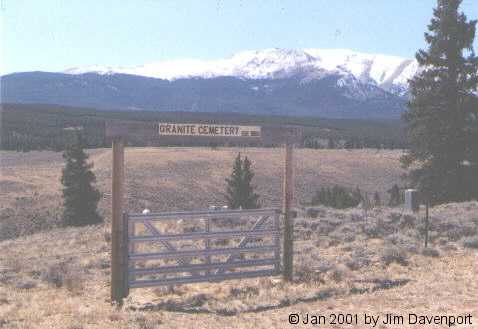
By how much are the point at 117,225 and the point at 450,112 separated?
20.7 m

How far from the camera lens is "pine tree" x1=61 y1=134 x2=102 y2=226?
131ft

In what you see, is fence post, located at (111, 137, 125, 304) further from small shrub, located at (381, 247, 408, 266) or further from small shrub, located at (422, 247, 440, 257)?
small shrub, located at (422, 247, 440, 257)

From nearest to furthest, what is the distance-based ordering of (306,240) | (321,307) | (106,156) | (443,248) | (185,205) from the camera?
(321,307), (443,248), (306,240), (185,205), (106,156)

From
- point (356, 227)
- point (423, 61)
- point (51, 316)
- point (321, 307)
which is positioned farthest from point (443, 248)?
point (423, 61)

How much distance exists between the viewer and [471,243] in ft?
43.1

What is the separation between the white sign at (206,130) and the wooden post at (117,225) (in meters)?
0.79

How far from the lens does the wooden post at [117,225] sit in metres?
8.83

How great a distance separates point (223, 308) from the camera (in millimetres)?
8719

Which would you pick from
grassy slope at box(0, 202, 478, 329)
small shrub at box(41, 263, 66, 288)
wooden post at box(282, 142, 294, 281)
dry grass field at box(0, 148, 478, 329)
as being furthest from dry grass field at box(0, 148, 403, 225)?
wooden post at box(282, 142, 294, 281)

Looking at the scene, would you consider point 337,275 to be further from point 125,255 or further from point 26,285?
point 26,285

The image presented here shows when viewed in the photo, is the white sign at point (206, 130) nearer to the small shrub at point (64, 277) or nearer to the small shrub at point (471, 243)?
the small shrub at point (64, 277)

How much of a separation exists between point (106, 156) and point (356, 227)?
66.6 m

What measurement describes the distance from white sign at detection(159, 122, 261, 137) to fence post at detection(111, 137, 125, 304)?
0.79 m

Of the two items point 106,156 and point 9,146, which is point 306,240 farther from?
point 9,146
